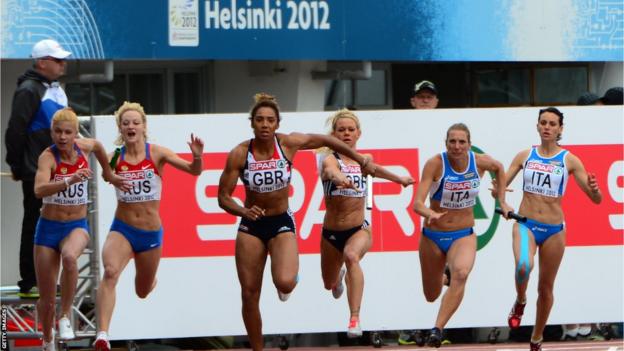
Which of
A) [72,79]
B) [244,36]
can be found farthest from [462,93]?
[72,79]

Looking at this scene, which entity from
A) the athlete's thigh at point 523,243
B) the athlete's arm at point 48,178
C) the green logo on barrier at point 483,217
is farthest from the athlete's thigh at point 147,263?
the green logo on barrier at point 483,217

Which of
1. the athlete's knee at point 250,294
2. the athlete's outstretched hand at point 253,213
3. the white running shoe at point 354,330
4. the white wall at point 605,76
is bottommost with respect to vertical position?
the white running shoe at point 354,330

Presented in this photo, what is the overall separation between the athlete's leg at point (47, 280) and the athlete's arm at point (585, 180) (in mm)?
5019

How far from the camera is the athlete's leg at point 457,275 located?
15930mm

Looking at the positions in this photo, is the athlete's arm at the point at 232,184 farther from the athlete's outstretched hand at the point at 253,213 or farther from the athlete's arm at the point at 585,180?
the athlete's arm at the point at 585,180

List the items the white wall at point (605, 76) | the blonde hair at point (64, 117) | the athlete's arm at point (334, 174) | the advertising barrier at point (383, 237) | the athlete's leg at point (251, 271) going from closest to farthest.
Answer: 1. the athlete's leg at point (251, 271)
2. the blonde hair at point (64, 117)
3. the athlete's arm at point (334, 174)
4. the advertising barrier at point (383, 237)
5. the white wall at point (605, 76)

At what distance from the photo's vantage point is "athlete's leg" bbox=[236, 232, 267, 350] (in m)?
15.0

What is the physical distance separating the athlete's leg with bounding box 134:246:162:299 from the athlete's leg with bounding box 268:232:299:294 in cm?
153

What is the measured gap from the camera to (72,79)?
2119cm

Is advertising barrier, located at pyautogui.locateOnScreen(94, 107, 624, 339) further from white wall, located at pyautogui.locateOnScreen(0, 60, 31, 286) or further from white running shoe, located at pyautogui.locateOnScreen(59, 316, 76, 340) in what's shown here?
white running shoe, located at pyautogui.locateOnScreen(59, 316, 76, 340)

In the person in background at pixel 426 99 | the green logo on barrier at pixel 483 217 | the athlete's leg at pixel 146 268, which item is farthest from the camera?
the person in background at pixel 426 99

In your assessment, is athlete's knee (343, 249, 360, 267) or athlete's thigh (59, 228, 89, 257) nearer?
athlete's thigh (59, 228, 89, 257)

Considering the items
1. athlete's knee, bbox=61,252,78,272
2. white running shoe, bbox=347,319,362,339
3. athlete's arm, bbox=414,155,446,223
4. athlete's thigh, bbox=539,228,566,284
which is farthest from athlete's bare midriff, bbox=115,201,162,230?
athlete's thigh, bbox=539,228,566,284

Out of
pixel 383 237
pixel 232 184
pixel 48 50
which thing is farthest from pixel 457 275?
pixel 48 50
